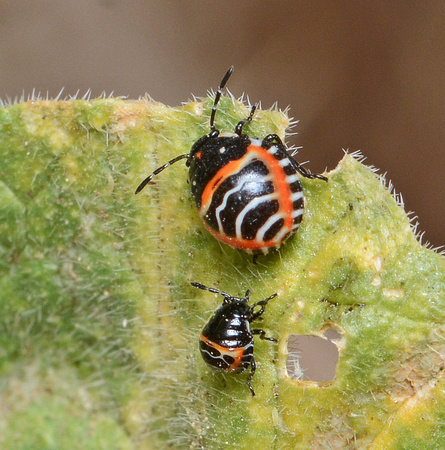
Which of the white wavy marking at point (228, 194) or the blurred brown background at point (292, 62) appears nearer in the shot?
the white wavy marking at point (228, 194)

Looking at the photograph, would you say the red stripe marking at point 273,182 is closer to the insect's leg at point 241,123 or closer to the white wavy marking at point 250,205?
the white wavy marking at point 250,205

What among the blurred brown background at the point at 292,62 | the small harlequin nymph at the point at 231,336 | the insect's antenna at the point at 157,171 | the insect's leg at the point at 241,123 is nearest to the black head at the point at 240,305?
the small harlequin nymph at the point at 231,336

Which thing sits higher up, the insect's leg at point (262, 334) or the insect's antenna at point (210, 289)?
the insect's antenna at point (210, 289)

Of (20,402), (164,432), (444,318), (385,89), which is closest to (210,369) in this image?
(164,432)

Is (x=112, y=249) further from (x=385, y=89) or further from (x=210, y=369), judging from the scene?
(x=385, y=89)

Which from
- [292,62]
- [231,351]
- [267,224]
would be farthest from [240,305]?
[292,62]

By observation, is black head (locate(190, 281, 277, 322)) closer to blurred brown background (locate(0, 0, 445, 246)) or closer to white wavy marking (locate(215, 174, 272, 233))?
white wavy marking (locate(215, 174, 272, 233))
